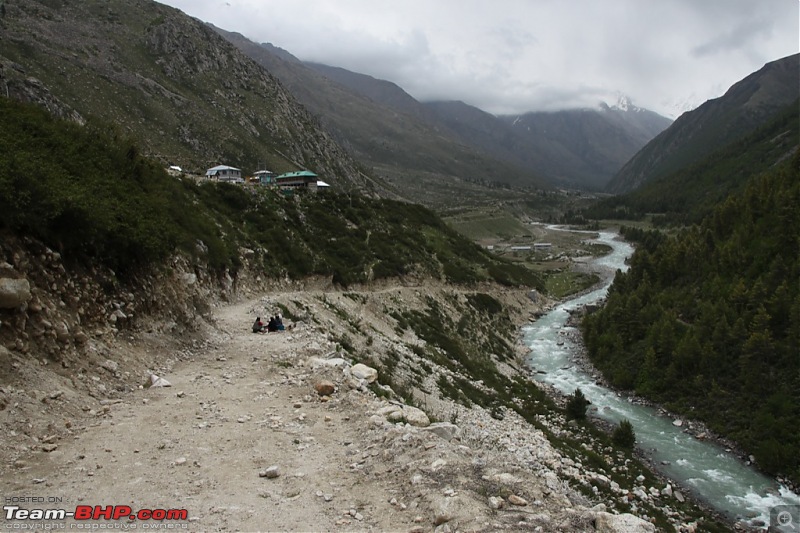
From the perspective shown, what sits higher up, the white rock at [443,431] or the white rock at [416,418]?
the white rock at [443,431]

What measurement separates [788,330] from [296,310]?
40500 mm

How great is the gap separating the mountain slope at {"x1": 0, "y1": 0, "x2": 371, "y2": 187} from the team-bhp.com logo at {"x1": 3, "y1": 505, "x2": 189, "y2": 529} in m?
79.7

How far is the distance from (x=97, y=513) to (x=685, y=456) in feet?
116

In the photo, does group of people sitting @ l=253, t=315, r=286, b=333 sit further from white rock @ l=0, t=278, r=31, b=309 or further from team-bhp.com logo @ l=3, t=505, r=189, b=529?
team-bhp.com logo @ l=3, t=505, r=189, b=529

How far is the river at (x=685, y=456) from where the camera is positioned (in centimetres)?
2634

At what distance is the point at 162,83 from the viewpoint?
12900 cm

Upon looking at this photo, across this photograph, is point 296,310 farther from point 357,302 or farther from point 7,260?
point 7,260

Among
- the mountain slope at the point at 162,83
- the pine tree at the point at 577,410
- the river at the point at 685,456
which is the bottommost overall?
the river at the point at 685,456

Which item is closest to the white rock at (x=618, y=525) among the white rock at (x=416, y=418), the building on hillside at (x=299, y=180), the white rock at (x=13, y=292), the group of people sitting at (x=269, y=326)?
the white rock at (x=416, y=418)

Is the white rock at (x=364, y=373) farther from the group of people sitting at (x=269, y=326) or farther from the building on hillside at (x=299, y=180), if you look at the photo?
the building on hillside at (x=299, y=180)

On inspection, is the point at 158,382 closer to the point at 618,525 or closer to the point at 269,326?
the point at 269,326

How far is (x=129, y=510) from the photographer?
7.49 metres

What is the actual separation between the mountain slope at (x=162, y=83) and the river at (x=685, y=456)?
8109 centimetres

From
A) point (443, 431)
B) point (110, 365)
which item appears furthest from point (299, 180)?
point (443, 431)
